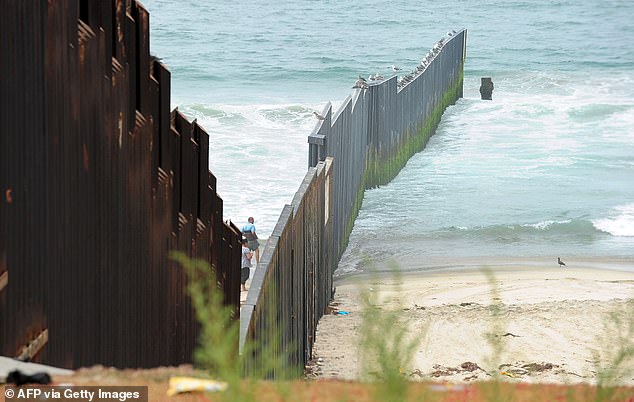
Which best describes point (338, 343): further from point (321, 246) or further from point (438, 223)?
point (438, 223)

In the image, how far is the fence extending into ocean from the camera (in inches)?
274

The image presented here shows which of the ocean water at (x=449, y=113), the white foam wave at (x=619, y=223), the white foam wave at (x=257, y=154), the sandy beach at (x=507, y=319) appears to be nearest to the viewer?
the sandy beach at (x=507, y=319)

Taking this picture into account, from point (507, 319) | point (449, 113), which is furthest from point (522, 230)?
point (449, 113)

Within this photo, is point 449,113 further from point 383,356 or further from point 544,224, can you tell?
point 383,356

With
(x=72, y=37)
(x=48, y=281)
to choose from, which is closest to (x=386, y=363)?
(x=48, y=281)

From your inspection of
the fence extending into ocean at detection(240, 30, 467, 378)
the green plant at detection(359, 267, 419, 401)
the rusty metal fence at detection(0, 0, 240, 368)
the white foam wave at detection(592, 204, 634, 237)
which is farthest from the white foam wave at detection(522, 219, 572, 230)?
the green plant at detection(359, 267, 419, 401)

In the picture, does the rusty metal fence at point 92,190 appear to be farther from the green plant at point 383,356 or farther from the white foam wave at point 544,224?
the white foam wave at point 544,224

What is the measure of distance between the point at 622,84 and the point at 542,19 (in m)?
28.7

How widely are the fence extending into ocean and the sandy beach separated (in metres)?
0.38

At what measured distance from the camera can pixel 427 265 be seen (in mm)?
18141

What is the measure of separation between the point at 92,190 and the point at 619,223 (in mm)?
18639

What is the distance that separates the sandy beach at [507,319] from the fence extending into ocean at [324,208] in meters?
0.38

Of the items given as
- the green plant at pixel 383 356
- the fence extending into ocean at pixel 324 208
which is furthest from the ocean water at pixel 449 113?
the green plant at pixel 383 356

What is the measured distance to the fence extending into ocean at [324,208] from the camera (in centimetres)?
697
